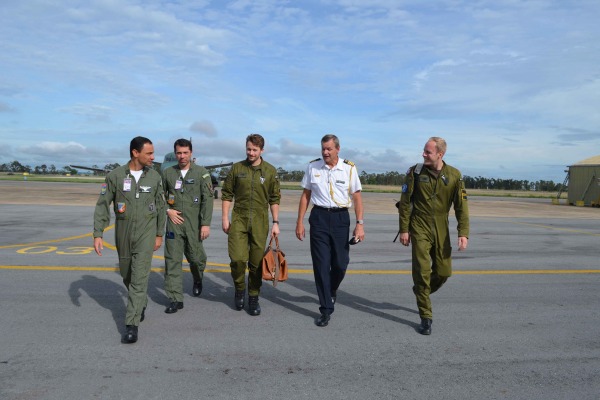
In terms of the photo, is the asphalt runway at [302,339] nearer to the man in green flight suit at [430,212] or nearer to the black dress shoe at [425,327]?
the black dress shoe at [425,327]

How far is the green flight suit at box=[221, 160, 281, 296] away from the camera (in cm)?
537

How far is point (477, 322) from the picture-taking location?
514cm

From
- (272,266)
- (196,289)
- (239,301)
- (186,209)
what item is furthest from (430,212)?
(196,289)

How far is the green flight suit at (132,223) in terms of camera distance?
15.1 feet

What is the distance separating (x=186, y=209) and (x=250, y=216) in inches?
31.5

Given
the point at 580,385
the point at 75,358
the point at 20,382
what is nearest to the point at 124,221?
the point at 75,358

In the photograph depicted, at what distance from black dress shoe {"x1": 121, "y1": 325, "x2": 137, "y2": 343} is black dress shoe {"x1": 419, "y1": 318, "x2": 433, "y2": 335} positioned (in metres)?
2.82

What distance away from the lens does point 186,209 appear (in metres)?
5.54

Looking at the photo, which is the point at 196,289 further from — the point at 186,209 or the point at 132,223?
the point at 132,223

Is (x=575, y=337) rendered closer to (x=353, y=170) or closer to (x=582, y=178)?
(x=353, y=170)

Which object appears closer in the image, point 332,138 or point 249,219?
point 332,138

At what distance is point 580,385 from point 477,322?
155 centimetres

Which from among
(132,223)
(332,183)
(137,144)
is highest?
(137,144)

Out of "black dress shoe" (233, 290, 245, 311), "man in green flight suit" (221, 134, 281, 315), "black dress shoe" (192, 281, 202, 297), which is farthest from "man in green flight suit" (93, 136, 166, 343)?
"black dress shoe" (192, 281, 202, 297)
